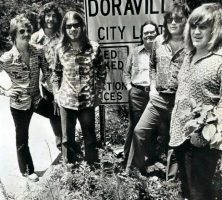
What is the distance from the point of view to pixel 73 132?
4227 mm

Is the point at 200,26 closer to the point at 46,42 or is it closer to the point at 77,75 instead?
the point at 77,75

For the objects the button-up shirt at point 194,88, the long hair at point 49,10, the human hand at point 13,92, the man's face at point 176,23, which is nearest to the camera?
the button-up shirt at point 194,88

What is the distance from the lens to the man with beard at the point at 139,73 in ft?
12.7

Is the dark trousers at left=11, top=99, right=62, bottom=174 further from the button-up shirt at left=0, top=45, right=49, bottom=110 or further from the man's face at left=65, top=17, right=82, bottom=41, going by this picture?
the man's face at left=65, top=17, right=82, bottom=41

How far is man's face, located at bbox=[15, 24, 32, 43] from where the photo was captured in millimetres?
3979

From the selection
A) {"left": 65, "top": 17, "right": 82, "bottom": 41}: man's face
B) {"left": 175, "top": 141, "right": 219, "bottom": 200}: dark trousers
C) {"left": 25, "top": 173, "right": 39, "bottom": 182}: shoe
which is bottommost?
{"left": 25, "top": 173, "right": 39, "bottom": 182}: shoe

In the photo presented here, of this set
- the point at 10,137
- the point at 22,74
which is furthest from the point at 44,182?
the point at 22,74

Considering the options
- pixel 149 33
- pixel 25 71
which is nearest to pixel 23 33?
pixel 25 71

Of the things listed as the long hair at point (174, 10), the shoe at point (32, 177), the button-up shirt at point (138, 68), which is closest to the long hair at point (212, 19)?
the long hair at point (174, 10)

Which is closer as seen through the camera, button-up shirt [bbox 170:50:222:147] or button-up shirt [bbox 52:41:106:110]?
button-up shirt [bbox 170:50:222:147]

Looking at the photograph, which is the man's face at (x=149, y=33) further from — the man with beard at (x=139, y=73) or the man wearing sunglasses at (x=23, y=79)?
the man wearing sunglasses at (x=23, y=79)

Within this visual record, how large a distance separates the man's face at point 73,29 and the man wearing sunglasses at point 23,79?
33 cm

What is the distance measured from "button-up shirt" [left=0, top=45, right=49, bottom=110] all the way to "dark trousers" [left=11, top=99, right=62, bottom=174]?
0.12 m

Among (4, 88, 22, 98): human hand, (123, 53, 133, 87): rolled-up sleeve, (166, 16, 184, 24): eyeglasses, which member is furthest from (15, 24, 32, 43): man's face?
(166, 16, 184, 24): eyeglasses
